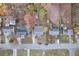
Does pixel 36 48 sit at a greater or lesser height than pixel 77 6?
lesser

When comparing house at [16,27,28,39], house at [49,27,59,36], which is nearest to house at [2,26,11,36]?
house at [16,27,28,39]

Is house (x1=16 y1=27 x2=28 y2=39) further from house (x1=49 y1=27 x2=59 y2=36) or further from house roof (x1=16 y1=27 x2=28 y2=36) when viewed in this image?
house (x1=49 y1=27 x2=59 y2=36)

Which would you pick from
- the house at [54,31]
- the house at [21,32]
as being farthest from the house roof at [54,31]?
the house at [21,32]

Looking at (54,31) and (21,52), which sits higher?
(54,31)

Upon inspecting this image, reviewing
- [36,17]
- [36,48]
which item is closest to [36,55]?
[36,48]

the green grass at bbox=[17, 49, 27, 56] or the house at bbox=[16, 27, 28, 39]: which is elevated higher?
the house at bbox=[16, 27, 28, 39]

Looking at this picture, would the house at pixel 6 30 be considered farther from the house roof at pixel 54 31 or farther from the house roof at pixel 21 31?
the house roof at pixel 54 31

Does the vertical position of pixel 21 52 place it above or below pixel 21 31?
below

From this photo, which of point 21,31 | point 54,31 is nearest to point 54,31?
point 54,31

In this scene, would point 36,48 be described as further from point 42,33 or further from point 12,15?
point 12,15

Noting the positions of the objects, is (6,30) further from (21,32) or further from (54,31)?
(54,31)

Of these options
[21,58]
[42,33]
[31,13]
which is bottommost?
[21,58]
